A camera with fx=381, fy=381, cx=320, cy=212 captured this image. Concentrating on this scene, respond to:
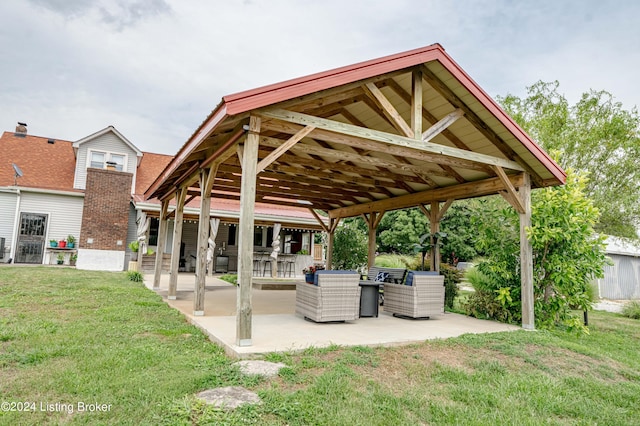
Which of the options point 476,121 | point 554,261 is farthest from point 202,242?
point 554,261

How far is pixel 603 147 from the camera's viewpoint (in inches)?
459

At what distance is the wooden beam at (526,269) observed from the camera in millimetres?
6180

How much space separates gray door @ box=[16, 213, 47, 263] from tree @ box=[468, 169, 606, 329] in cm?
1513

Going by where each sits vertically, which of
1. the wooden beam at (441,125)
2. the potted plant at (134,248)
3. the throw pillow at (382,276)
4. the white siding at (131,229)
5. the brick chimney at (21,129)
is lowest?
the throw pillow at (382,276)

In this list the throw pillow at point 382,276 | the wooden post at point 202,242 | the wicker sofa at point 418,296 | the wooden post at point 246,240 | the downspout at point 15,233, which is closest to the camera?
the wooden post at point 246,240

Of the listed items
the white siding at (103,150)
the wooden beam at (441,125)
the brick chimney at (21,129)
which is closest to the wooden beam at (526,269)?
the wooden beam at (441,125)

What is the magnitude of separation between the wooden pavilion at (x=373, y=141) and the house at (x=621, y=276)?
1116 centimetres

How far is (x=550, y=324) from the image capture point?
6.36m

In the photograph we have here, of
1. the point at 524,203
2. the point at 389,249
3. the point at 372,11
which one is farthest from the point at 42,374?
the point at 389,249

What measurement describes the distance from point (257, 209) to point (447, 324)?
34.3 feet

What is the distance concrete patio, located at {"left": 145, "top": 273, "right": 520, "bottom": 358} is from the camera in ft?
14.0

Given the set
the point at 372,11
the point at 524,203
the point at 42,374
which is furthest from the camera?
the point at 372,11

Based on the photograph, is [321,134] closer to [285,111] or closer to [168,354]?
[285,111]

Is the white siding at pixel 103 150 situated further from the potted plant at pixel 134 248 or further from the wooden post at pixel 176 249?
the wooden post at pixel 176 249
